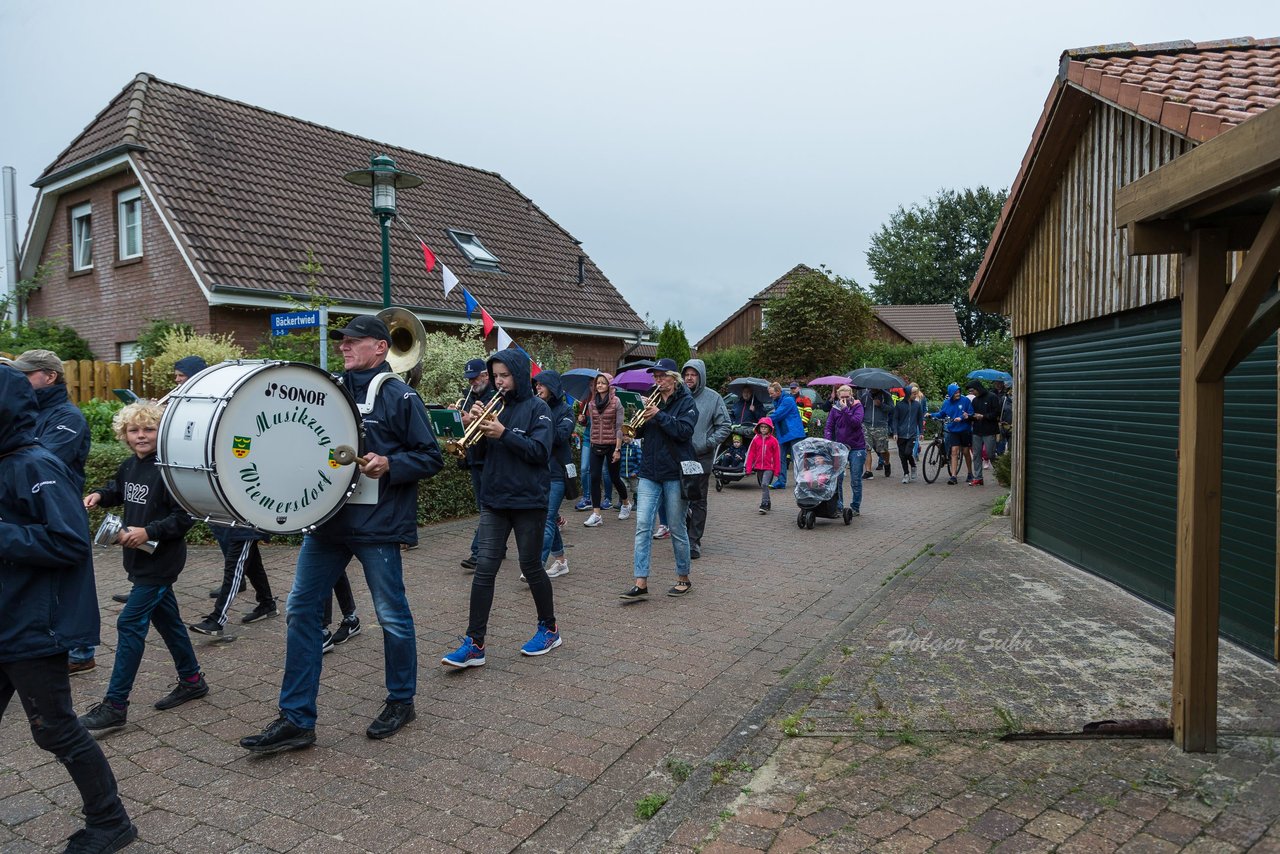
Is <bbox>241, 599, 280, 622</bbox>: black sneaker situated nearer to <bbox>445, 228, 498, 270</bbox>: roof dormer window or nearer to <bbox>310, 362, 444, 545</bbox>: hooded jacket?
<bbox>310, 362, 444, 545</bbox>: hooded jacket

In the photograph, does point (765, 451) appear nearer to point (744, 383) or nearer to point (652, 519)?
point (744, 383)

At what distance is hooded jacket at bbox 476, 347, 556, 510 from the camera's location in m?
5.54

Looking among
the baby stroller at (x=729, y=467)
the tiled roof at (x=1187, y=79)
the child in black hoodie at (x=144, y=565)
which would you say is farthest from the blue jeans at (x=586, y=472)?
the child in black hoodie at (x=144, y=565)

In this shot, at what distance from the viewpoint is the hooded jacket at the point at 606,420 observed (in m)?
11.1

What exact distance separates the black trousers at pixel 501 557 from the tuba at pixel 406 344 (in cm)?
569

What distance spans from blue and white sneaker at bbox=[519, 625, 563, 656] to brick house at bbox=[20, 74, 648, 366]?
11515 mm

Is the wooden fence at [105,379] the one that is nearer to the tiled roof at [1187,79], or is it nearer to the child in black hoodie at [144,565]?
the child in black hoodie at [144,565]

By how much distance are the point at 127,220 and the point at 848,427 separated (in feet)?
45.8

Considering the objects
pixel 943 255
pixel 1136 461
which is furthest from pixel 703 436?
pixel 943 255

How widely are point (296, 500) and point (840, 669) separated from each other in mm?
3194

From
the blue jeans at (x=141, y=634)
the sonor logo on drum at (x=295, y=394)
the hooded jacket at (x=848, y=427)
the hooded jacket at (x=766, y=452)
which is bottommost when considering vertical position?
the blue jeans at (x=141, y=634)

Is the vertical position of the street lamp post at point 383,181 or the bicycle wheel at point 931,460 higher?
the street lamp post at point 383,181

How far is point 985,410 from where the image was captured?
1558 cm

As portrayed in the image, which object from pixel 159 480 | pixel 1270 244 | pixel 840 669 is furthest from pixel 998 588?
pixel 159 480
